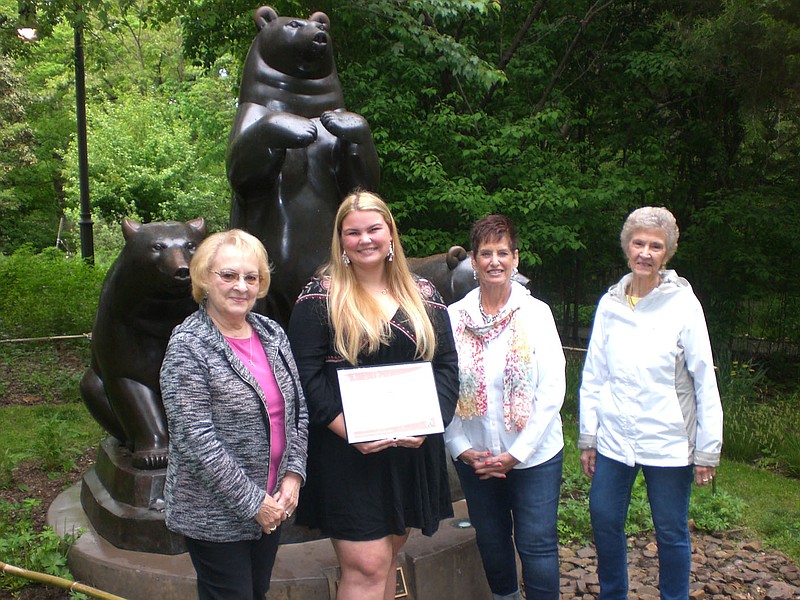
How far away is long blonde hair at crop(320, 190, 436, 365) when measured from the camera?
2.25 metres

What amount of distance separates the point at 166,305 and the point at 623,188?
5.91 metres

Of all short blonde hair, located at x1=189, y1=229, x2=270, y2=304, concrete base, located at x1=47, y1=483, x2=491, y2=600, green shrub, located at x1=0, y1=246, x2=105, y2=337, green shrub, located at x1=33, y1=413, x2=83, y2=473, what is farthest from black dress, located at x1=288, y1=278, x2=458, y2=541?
green shrub, located at x1=0, y1=246, x2=105, y2=337

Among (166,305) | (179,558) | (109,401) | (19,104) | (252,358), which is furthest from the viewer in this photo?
(19,104)

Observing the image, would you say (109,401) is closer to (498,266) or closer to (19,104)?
(498,266)

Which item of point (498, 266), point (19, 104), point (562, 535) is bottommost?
point (562, 535)

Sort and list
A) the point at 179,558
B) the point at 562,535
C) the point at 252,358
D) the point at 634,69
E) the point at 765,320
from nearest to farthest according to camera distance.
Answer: the point at 252,358
the point at 179,558
the point at 562,535
the point at 634,69
the point at 765,320

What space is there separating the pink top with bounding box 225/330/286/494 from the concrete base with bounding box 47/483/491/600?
96 centimetres

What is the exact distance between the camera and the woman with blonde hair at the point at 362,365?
2.26 m

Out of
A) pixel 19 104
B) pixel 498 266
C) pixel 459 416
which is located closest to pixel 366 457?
pixel 459 416

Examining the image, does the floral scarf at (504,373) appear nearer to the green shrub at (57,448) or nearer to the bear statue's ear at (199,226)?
the bear statue's ear at (199,226)

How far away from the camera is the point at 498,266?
8.50ft

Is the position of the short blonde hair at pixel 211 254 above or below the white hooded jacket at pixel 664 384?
above

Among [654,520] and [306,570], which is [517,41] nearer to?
[654,520]

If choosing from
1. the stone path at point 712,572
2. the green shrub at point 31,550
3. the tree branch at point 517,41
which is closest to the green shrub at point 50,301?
the tree branch at point 517,41
